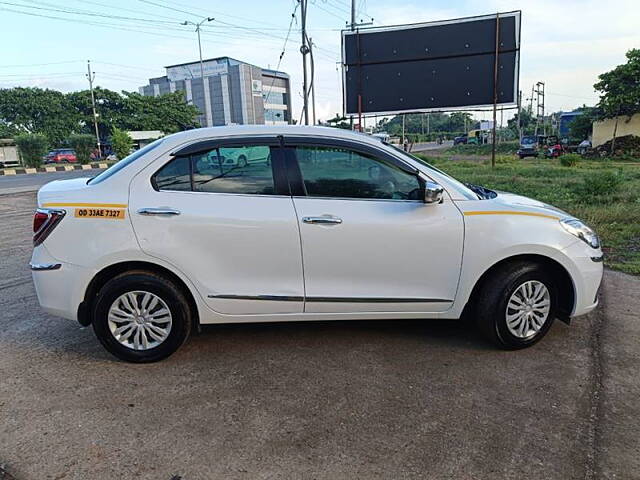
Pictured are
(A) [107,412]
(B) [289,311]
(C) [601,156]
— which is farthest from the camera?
(C) [601,156]

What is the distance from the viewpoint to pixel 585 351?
366 centimetres

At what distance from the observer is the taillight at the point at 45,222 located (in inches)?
132

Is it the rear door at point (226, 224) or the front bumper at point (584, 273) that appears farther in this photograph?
the front bumper at point (584, 273)

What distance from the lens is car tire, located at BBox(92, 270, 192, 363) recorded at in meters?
3.40

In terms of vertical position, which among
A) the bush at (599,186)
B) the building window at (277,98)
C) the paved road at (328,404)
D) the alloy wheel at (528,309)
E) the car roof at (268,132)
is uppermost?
the building window at (277,98)

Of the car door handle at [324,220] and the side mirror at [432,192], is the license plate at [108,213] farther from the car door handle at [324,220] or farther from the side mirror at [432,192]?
the side mirror at [432,192]

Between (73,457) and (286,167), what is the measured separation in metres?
2.17

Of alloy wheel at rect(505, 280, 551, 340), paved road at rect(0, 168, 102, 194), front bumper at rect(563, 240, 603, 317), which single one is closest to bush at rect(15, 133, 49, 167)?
paved road at rect(0, 168, 102, 194)

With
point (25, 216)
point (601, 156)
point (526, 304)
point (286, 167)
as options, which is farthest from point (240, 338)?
point (601, 156)

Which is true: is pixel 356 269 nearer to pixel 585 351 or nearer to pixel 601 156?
pixel 585 351

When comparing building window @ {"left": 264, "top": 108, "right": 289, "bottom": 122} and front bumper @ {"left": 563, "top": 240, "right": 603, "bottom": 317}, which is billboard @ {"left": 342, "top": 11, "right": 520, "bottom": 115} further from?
building window @ {"left": 264, "top": 108, "right": 289, "bottom": 122}

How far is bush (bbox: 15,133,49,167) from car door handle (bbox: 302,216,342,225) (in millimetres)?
35480

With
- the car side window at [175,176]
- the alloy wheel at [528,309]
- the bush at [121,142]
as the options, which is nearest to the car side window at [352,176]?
the car side window at [175,176]

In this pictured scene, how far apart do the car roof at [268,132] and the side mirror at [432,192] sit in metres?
0.55
